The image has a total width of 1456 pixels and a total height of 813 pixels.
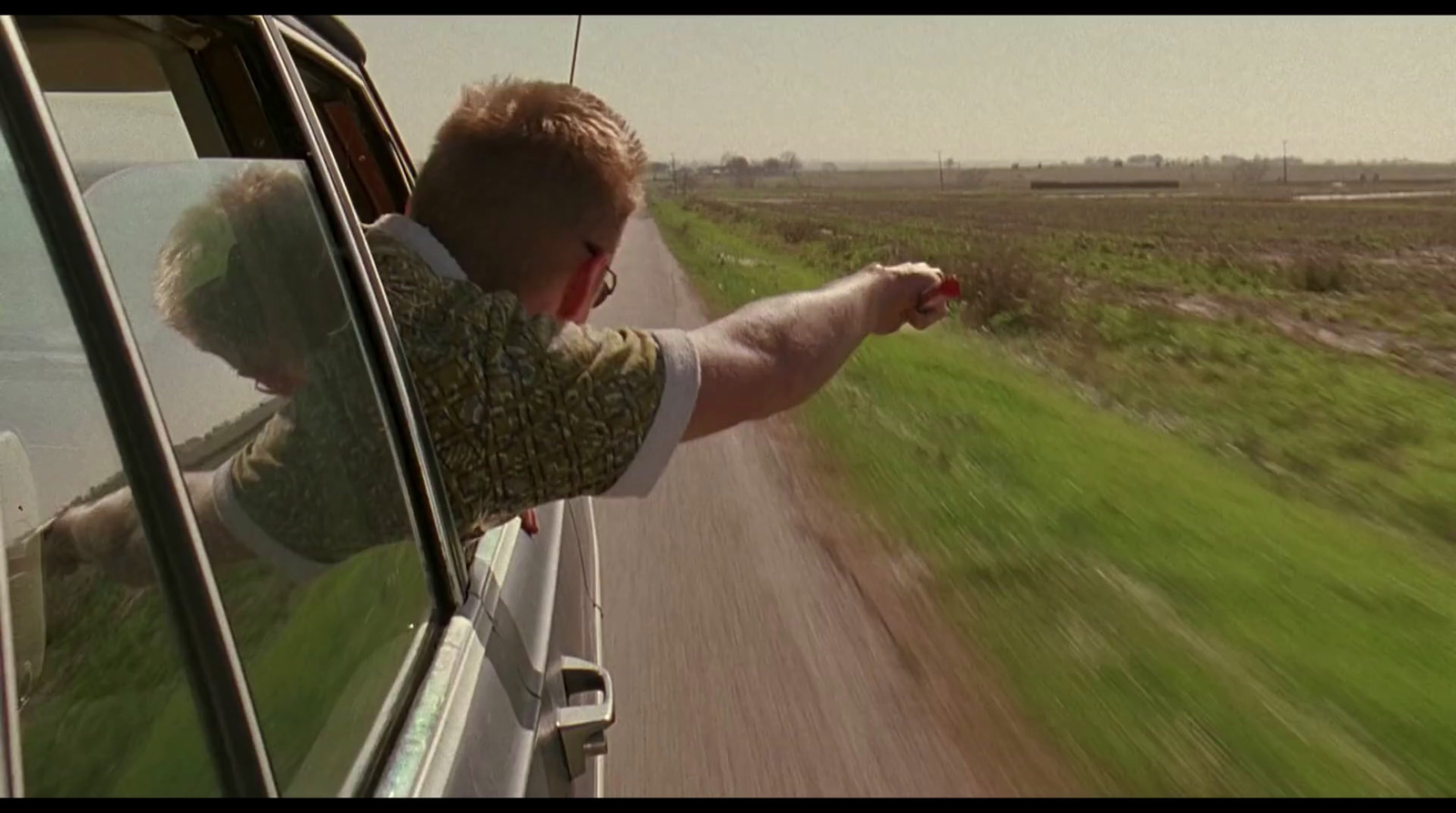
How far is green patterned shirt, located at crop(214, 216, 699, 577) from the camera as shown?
1.75m

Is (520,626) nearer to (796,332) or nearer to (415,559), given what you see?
(415,559)

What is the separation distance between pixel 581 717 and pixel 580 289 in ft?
2.35

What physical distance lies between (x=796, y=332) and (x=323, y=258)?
70 centimetres

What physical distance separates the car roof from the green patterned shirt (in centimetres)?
75

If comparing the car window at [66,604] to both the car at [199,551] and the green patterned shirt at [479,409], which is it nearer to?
the car at [199,551]

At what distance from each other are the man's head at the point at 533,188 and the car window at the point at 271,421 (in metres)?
0.19

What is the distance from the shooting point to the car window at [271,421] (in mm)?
1321

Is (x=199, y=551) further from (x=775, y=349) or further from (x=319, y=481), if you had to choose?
(x=775, y=349)

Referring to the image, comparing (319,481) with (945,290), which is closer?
(319,481)

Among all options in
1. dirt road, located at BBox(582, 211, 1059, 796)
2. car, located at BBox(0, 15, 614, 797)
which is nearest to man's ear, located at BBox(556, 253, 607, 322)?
car, located at BBox(0, 15, 614, 797)

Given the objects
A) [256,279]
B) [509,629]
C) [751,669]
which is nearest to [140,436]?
[256,279]

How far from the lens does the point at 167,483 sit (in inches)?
45.1

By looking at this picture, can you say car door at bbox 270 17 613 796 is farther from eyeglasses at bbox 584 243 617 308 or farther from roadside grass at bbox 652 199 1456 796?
roadside grass at bbox 652 199 1456 796
